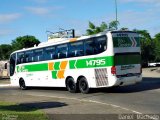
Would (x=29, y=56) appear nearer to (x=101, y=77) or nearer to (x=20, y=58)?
(x=20, y=58)

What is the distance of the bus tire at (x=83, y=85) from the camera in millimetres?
22906

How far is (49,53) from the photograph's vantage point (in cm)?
2678

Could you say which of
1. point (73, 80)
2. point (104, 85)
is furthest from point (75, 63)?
point (104, 85)

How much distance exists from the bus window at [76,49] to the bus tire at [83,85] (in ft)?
4.73

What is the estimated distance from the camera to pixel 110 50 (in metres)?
20.9

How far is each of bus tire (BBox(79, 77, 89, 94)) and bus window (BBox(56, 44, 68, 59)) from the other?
218cm

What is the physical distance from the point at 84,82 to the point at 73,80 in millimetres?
1227

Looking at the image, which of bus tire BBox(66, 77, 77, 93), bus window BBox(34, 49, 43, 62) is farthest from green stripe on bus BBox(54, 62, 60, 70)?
bus window BBox(34, 49, 43, 62)

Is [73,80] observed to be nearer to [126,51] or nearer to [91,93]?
[91,93]

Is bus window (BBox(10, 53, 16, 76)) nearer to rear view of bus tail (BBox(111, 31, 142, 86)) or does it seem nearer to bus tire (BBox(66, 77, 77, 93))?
bus tire (BBox(66, 77, 77, 93))

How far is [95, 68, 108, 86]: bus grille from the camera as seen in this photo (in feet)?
70.4

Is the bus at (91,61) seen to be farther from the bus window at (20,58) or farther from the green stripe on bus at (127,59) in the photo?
the bus window at (20,58)

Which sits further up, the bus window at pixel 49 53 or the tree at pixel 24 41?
the tree at pixel 24 41

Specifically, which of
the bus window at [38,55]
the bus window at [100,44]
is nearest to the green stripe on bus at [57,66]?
the bus window at [38,55]
